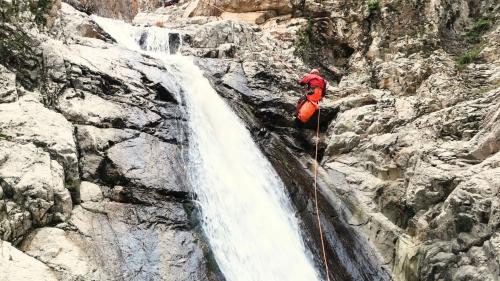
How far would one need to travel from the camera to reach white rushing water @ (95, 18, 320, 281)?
24.3 ft

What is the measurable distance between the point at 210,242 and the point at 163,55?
7.65 m

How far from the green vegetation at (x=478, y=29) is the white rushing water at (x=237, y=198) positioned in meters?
7.33

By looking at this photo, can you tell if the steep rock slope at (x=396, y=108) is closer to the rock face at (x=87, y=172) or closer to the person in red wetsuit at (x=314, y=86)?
the person in red wetsuit at (x=314, y=86)

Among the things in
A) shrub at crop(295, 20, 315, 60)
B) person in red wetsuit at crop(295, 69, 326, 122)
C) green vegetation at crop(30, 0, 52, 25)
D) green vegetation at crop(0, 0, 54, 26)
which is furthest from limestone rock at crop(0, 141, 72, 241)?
shrub at crop(295, 20, 315, 60)

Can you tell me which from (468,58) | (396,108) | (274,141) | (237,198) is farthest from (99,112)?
(468,58)

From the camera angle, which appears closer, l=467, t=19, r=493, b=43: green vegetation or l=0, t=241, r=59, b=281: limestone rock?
l=0, t=241, r=59, b=281: limestone rock

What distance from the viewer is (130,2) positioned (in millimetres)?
31812

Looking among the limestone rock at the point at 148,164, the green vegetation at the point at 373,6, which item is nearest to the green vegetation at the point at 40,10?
the limestone rock at the point at 148,164

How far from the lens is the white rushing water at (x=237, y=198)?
7.39 m

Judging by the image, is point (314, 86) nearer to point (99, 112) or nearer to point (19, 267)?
point (99, 112)

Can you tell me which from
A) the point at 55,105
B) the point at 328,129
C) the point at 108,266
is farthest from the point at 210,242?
the point at 328,129

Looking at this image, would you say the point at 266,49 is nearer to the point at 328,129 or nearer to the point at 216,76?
the point at 216,76

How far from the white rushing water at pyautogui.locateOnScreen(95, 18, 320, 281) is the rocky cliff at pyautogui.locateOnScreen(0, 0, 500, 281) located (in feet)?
1.32

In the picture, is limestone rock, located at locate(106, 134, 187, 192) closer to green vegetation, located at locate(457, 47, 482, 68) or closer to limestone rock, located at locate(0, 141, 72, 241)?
limestone rock, located at locate(0, 141, 72, 241)
